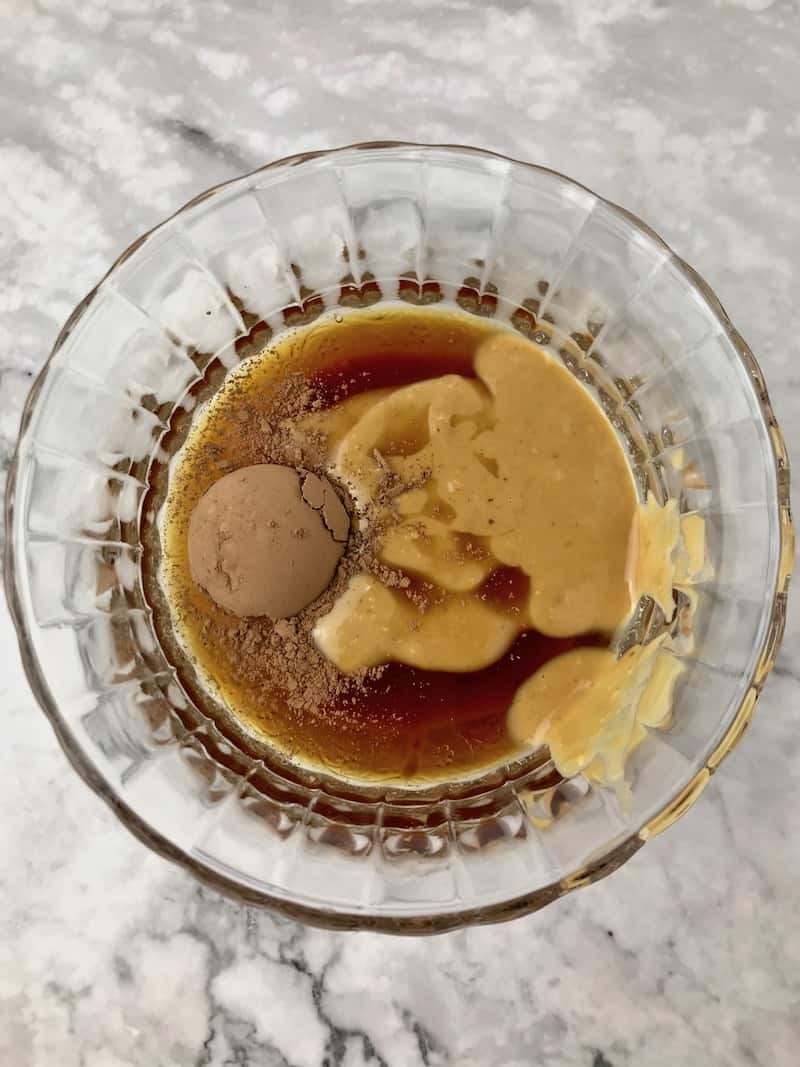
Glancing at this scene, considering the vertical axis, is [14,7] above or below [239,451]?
above

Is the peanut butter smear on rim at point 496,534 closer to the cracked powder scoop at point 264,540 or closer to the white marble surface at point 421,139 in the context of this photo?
the cracked powder scoop at point 264,540

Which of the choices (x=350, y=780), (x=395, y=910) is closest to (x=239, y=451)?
(x=350, y=780)

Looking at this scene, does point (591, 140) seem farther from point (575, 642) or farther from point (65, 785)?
point (65, 785)

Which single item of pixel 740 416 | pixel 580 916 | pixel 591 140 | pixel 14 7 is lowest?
pixel 580 916

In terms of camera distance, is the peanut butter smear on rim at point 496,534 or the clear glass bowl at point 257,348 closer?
the clear glass bowl at point 257,348

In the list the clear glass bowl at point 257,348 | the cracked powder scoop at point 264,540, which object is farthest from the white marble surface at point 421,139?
the cracked powder scoop at point 264,540
